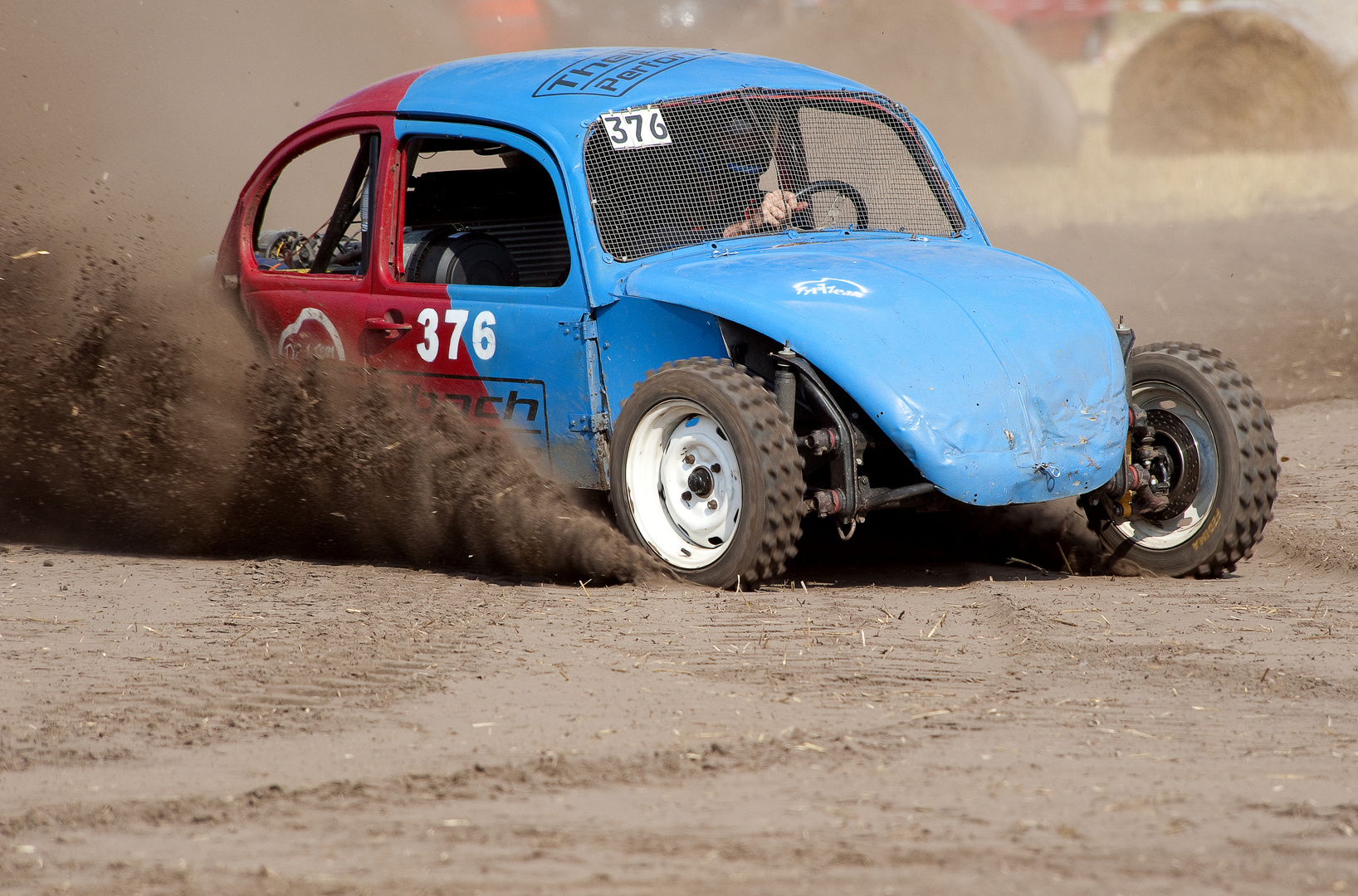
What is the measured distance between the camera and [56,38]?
13219 mm

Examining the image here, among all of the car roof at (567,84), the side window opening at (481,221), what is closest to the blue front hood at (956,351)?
the car roof at (567,84)

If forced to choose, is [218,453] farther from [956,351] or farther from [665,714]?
[665,714]

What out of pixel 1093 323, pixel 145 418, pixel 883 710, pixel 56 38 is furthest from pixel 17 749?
pixel 56 38

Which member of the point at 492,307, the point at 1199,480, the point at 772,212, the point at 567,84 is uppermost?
the point at 567,84

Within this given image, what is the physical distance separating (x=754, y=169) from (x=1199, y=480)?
213 centimetres

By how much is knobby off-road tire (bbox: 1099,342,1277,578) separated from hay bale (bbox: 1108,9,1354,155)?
15.4 meters

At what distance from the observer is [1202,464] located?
5895mm

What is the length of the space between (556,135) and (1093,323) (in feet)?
7.07

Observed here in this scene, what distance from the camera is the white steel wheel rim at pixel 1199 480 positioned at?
5871mm

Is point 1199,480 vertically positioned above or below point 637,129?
below

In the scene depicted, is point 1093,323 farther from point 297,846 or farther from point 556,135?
point 297,846

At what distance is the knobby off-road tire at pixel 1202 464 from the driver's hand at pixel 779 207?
1.48 m

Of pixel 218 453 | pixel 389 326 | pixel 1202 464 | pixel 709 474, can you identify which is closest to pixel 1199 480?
pixel 1202 464

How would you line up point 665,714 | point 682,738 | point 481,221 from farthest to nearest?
point 481,221 < point 665,714 < point 682,738
